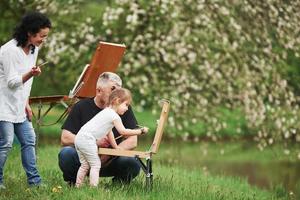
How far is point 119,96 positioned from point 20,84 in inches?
35.4

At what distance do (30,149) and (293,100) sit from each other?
6.02 metres

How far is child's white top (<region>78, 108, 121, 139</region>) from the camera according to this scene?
7.23m

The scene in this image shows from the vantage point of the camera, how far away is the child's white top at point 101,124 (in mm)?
7234

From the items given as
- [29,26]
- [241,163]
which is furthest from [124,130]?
[241,163]

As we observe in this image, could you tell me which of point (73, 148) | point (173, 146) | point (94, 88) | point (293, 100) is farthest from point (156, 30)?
point (173, 146)

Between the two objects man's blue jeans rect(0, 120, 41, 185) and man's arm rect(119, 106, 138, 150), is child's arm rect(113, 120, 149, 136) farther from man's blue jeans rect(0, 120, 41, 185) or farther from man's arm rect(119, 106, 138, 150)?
man's blue jeans rect(0, 120, 41, 185)

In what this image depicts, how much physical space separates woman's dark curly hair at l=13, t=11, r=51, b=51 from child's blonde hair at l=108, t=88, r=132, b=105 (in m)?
0.95

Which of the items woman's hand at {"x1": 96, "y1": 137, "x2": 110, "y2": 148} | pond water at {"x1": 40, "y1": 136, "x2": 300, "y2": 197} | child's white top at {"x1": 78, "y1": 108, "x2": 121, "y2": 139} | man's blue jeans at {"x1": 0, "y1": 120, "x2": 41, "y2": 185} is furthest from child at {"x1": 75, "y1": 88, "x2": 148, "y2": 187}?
pond water at {"x1": 40, "y1": 136, "x2": 300, "y2": 197}

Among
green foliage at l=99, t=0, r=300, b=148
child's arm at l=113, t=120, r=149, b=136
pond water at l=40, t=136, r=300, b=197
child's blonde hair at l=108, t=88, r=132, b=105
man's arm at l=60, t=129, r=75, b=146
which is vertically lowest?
pond water at l=40, t=136, r=300, b=197

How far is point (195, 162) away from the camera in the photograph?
54.9ft

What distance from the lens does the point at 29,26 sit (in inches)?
297

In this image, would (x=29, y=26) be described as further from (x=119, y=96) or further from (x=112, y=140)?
(x=112, y=140)

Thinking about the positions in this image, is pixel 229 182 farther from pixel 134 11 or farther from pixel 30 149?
pixel 30 149

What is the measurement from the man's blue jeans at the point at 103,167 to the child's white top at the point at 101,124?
0.37 metres
